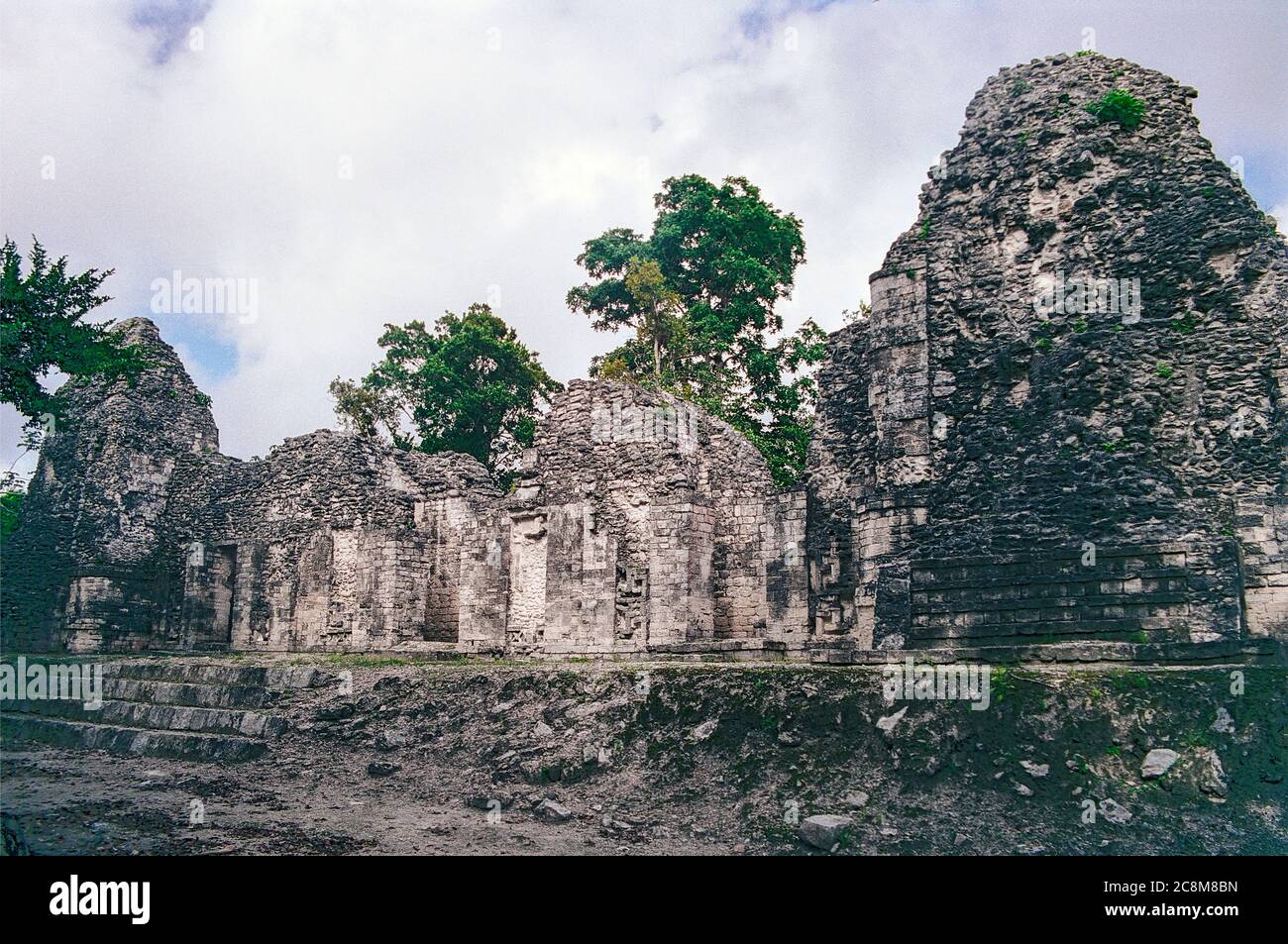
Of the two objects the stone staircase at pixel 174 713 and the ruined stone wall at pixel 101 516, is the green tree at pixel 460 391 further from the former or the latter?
the stone staircase at pixel 174 713

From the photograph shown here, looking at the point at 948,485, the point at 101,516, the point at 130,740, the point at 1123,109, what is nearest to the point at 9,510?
the point at 101,516

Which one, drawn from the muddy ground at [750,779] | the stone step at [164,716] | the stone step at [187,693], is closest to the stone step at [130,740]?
the stone step at [164,716]

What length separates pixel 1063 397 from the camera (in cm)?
1284

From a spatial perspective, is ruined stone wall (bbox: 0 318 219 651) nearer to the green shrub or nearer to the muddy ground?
the muddy ground

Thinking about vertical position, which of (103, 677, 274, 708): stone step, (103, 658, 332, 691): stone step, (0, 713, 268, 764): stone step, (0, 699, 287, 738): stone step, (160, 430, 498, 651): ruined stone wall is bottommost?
(0, 713, 268, 764): stone step

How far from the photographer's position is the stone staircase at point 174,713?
1314 cm

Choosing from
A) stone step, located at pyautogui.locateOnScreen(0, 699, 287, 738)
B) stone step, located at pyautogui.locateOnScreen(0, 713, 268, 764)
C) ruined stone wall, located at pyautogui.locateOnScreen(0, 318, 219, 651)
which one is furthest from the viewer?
ruined stone wall, located at pyautogui.locateOnScreen(0, 318, 219, 651)

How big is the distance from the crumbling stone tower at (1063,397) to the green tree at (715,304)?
11043 millimetres

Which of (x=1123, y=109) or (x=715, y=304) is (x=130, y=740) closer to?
(x=1123, y=109)

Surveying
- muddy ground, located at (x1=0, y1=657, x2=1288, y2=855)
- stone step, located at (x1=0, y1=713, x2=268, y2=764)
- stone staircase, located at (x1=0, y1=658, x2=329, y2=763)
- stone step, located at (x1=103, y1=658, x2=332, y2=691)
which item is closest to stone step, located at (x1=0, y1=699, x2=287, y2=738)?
stone staircase, located at (x1=0, y1=658, x2=329, y2=763)

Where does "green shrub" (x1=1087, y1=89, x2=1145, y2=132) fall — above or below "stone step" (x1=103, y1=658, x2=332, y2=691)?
above

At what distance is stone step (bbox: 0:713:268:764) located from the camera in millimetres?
12711

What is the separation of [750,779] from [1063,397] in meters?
6.12
